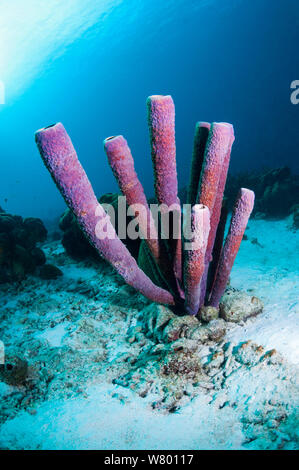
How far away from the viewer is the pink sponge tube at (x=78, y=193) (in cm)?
170

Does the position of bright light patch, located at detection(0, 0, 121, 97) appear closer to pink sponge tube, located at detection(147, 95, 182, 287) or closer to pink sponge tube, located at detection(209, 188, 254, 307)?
pink sponge tube, located at detection(147, 95, 182, 287)

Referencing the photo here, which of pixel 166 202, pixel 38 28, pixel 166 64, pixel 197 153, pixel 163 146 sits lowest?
pixel 166 202

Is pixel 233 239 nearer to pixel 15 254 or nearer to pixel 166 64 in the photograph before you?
pixel 15 254

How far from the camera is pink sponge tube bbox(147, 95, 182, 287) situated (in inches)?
81.2

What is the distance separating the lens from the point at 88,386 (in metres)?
2.10

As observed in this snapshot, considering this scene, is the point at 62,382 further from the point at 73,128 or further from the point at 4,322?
the point at 73,128

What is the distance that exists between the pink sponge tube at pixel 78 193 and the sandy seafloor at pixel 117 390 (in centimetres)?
95

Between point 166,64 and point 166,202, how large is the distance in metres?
72.3

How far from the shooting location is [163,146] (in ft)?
7.18

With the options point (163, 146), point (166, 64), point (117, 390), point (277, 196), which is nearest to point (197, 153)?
point (163, 146)

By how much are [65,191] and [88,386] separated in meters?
1.64

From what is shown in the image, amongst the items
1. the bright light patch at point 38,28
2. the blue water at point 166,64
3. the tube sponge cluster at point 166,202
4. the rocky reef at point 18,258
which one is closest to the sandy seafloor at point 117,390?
the tube sponge cluster at point 166,202

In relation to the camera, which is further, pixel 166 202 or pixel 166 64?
pixel 166 64

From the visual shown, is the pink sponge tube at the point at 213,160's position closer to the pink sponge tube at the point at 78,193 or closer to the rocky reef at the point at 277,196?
the pink sponge tube at the point at 78,193
